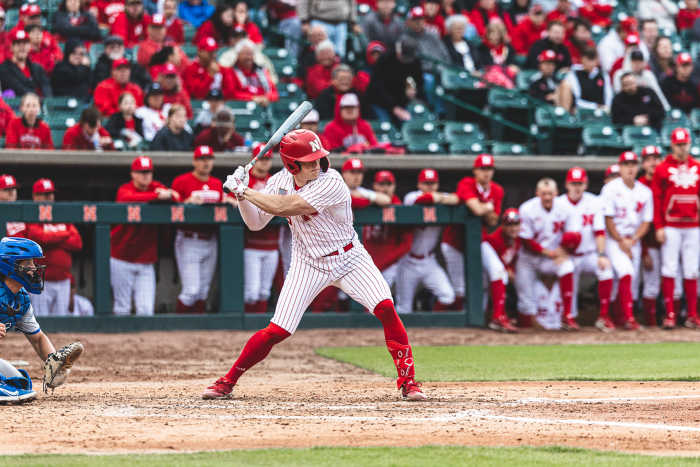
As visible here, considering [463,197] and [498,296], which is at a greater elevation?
[463,197]

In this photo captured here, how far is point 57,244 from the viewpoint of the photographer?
1042 cm

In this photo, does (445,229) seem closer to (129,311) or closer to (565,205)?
(565,205)

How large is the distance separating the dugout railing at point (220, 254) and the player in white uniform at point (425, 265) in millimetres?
95

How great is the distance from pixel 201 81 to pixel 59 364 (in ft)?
22.7

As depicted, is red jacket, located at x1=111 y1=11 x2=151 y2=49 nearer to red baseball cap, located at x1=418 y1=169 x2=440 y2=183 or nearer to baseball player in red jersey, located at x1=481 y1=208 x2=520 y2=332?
red baseball cap, located at x1=418 y1=169 x2=440 y2=183

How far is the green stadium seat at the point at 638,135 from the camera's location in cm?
1360

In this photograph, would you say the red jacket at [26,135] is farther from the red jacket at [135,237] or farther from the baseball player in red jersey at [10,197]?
the red jacket at [135,237]

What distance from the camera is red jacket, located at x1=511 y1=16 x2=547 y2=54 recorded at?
52.1 ft

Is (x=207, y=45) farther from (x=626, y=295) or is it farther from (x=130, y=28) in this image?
(x=626, y=295)

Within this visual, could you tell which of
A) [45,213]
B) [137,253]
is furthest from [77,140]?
[137,253]

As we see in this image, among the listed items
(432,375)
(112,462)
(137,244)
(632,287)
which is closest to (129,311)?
(137,244)

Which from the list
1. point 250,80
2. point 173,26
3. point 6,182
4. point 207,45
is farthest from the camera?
point 173,26

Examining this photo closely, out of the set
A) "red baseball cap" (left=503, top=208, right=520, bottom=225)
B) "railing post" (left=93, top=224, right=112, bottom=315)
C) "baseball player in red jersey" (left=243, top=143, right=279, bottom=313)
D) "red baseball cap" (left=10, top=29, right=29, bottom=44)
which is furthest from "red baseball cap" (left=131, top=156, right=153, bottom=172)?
"red baseball cap" (left=503, top=208, right=520, bottom=225)

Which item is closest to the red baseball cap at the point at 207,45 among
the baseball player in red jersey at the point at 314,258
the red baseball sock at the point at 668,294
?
the red baseball sock at the point at 668,294
